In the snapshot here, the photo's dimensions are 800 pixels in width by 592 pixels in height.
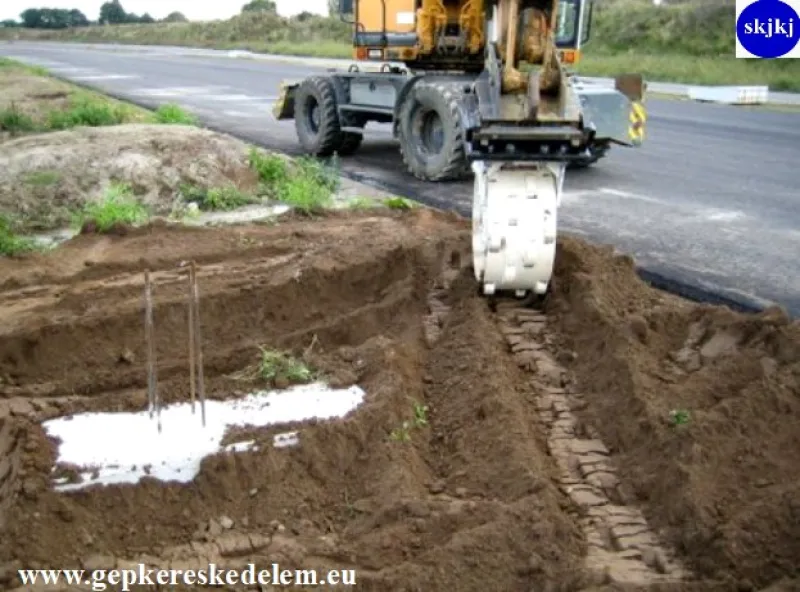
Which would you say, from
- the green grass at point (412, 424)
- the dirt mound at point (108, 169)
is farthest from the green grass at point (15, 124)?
the green grass at point (412, 424)

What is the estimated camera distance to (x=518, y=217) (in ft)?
21.4

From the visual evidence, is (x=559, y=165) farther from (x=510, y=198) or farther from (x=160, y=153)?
(x=160, y=153)

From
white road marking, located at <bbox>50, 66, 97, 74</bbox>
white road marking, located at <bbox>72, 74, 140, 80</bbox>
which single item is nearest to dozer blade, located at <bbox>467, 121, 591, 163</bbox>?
white road marking, located at <bbox>72, 74, 140, 80</bbox>

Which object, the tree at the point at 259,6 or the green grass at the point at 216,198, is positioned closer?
the green grass at the point at 216,198

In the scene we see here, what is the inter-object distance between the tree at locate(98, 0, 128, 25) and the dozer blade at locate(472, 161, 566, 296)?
87.0 metres

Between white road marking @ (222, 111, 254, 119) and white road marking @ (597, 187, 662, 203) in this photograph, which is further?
white road marking @ (222, 111, 254, 119)

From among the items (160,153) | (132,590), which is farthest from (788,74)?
(132,590)

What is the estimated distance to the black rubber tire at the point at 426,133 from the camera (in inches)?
463

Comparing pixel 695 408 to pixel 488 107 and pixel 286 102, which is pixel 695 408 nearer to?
pixel 488 107

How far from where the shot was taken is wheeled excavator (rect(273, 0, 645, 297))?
652 cm

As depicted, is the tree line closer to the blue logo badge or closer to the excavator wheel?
the blue logo badge

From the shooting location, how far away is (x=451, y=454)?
518 cm

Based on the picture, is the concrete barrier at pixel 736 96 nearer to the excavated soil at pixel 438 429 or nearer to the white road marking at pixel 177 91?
the white road marking at pixel 177 91

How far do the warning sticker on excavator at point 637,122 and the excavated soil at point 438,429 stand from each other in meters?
5.16
